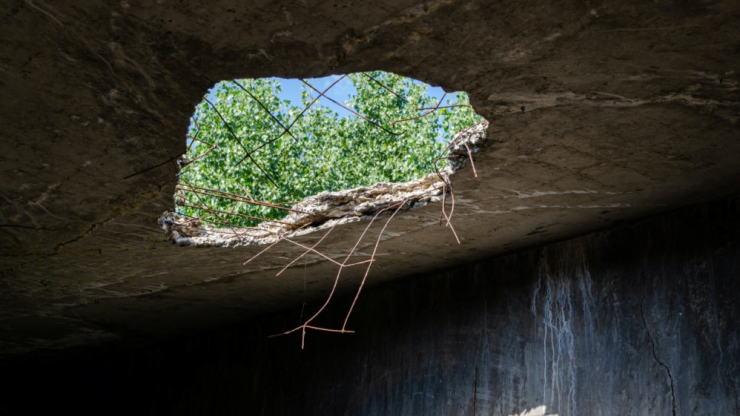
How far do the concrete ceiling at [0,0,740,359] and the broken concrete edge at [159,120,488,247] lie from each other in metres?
0.07

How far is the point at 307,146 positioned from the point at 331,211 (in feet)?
34.2

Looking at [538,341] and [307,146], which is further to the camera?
[307,146]

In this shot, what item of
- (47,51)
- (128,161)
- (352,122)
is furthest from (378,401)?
(352,122)

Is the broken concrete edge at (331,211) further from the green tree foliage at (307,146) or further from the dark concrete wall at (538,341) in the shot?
the green tree foliage at (307,146)

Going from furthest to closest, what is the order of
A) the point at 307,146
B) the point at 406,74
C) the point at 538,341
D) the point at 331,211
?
1. the point at 307,146
2. the point at 538,341
3. the point at 331,211
4. the point at 406,74

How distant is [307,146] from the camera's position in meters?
13.9

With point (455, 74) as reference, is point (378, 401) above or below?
below

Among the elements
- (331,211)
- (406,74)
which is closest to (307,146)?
(331,211)

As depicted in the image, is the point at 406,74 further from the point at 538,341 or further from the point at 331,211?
the point at 538,341

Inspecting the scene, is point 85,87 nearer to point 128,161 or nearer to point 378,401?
point 128,161

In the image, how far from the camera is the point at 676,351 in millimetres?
3197

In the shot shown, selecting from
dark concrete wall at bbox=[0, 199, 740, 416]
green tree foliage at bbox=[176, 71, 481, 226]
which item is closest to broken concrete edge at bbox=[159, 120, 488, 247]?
dark concrete wall at bbox=[0, 199, 740, 416]

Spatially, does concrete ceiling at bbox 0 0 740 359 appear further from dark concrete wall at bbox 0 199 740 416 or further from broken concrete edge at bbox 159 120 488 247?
dark concrete wall at bbox 0 199 740 416

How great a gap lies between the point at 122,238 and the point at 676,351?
8.97ft
